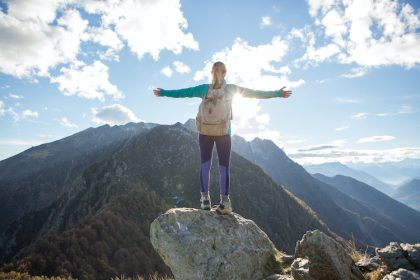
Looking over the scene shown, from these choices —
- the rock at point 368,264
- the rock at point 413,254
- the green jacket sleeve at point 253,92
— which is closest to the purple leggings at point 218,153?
the green jacket sleeve at point 253,92

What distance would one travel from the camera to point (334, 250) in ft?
Answer: 25.3

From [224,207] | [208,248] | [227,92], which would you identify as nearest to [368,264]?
[224,207]

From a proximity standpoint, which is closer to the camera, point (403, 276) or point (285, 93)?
point (403, 276)

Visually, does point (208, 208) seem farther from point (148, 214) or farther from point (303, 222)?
point (303, 222)

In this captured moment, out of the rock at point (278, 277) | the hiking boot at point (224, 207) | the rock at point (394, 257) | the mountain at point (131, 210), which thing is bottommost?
the mountain at point (131, 210)

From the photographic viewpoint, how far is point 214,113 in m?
8.52

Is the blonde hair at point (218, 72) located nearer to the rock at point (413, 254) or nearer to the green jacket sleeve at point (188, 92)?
the green jacket sleeve at point (188, 92)

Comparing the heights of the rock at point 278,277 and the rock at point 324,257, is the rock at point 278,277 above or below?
below

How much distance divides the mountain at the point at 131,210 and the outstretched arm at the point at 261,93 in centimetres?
3410

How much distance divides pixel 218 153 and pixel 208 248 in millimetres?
2414

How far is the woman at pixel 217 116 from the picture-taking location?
337 inches

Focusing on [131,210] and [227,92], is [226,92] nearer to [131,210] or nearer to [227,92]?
[227,92]

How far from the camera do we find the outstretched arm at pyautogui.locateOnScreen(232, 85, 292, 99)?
9.02m

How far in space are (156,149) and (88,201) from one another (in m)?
39.7
